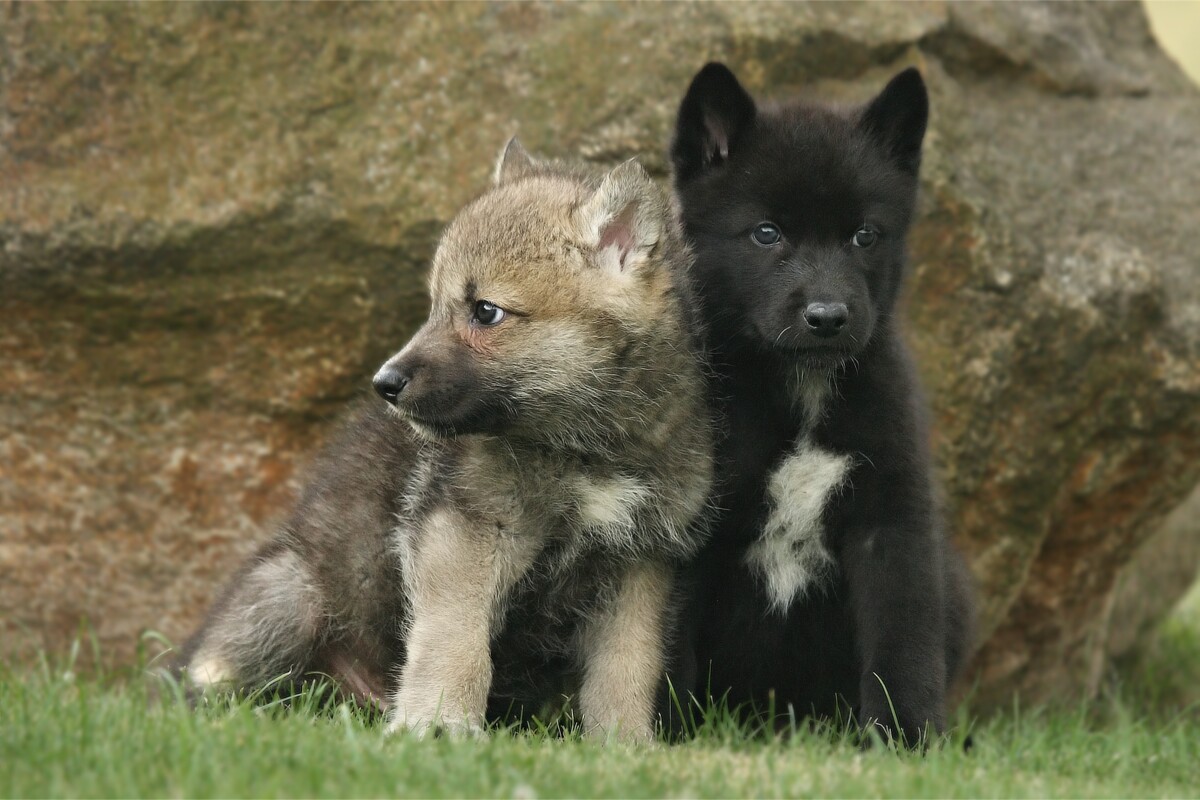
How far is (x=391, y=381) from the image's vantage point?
442 centimetres

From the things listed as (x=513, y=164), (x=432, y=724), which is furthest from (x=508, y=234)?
(x=432, y=724)

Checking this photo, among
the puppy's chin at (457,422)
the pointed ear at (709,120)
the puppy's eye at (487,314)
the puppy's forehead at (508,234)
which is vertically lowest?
the puppy's chin at (457,422)

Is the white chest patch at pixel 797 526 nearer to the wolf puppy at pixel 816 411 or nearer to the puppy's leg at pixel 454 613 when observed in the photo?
the wolf puppy at pixel 816 411

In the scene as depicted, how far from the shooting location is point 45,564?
19.7ft

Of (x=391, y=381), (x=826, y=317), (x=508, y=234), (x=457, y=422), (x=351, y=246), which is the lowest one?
(x=457, y=422)

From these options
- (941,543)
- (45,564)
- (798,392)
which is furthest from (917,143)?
(45,564)

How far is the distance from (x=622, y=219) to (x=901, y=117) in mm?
1074

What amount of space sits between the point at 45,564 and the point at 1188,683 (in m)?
5.78

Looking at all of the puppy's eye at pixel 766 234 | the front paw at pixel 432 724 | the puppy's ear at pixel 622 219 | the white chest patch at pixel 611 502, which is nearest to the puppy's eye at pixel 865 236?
the puppy's eye at pixel 766 234

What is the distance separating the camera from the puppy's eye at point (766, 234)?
4.81 m

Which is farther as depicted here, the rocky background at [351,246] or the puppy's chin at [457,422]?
the rocky background at [351,246]

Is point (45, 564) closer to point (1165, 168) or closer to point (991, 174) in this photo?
point (991, 174)

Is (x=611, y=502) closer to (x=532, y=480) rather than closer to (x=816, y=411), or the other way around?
(x=532, y=480)

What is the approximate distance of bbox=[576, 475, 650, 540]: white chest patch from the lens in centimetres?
464
